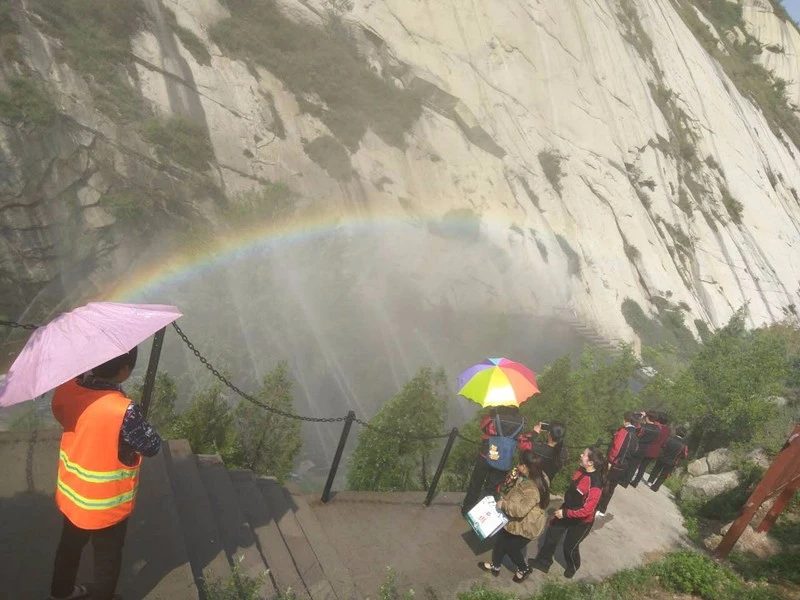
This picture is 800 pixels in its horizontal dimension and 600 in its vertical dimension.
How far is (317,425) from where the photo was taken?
659 inches

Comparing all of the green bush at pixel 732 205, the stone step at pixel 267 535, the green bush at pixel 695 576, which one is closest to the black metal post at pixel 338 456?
the stone step at pixel 267 535

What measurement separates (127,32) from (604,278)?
20.9m

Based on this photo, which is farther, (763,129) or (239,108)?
(763,129)

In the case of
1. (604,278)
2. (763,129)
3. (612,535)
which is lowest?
(604,278)

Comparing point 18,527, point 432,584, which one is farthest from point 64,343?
point 432,584

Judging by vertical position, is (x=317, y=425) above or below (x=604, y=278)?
below

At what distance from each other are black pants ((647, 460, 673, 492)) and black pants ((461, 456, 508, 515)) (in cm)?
380

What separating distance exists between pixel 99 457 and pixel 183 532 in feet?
4.68

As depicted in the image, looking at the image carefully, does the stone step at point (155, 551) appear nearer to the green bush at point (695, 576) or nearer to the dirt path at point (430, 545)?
the dirt path at point (430, 545)

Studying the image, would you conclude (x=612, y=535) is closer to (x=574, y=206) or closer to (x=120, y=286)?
(x=120, y=286)

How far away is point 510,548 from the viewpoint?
15.4ft

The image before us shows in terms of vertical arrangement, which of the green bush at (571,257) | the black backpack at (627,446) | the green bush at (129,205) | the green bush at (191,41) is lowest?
the green bush at (129,205)

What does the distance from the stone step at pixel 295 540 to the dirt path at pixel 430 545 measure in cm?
32

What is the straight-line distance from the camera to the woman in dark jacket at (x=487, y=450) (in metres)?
5.23
